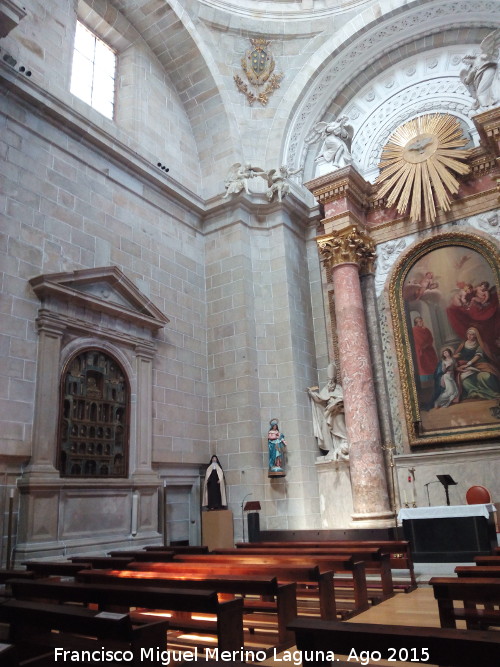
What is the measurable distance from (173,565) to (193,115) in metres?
11.4

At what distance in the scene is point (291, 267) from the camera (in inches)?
505

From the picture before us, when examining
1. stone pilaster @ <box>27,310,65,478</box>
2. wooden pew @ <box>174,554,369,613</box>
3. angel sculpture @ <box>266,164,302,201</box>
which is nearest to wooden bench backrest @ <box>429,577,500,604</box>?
wooden pew @ <box>174,554,369,613</box>

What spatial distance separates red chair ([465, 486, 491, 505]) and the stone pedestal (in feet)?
8.43

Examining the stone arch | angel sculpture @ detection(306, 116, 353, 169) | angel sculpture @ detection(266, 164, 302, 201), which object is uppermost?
the stone arch

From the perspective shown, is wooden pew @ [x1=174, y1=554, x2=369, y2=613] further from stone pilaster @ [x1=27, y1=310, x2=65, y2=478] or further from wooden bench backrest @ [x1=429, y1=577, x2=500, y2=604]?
stone pilaster @ [x1=27, y1=310, x2=65, y2=478]

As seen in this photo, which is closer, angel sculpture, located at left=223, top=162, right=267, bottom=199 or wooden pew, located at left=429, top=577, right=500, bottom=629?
wooden pew, located at left=429, top=577, right=500, bottom=629

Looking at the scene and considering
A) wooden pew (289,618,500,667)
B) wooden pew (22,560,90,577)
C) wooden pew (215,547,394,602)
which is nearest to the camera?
wooden pew (289,618,500,667)

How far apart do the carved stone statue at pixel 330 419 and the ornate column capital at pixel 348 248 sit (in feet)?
8.41

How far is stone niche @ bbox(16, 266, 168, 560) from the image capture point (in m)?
8.05

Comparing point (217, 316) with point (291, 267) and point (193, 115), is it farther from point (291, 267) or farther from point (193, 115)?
point (193, 115)

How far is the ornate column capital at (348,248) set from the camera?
12.0 m

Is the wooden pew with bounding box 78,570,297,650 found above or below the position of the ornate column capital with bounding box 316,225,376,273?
below

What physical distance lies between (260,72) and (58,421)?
10.1m

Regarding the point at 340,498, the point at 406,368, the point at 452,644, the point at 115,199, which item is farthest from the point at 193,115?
the point at 452,644
